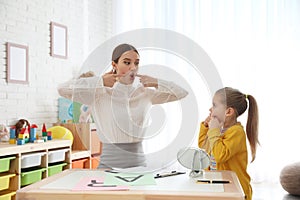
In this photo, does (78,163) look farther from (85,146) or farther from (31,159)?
(31,159)

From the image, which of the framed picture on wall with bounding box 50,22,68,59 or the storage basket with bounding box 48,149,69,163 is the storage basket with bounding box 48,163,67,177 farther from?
the framed picture on wall with bounding box 50,22,68,59

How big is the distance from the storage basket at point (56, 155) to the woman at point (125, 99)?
203cm

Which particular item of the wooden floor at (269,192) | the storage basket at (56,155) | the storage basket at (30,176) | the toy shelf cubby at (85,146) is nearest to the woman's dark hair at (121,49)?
the storage basket at (30,176)

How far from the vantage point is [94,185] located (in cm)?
144

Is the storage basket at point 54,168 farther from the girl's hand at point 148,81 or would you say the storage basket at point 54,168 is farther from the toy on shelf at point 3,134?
the girl's hand at point 148,81

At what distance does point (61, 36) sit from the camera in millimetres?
4641

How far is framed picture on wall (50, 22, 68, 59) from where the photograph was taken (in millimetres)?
4492

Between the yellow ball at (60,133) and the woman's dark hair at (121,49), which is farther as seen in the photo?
the yellow ball at (60,133)

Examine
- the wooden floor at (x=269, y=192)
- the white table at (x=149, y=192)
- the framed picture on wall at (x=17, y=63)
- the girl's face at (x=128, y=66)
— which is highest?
the framed picture on wall at (x=17, y=63)

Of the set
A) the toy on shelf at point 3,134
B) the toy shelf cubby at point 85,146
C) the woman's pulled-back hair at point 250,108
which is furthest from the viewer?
the toy shelf cubby at point 85,146

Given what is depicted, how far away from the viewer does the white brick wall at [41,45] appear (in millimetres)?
3827

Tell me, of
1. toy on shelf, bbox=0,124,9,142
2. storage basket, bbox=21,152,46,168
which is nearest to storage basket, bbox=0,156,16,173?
storage basket, bbox=21,152,46,168

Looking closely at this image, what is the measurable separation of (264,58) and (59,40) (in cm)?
238

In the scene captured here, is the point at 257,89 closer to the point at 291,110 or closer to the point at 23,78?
the point at 291,110
